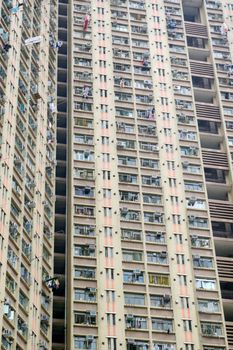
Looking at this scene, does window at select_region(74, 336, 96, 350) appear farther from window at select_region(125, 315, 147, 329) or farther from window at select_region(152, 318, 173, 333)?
window at select_region(152, 318, 173, 333)

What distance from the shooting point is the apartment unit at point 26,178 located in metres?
50.9

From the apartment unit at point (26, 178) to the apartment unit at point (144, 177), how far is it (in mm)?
2840

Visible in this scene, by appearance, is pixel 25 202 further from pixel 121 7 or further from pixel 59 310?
pixel 121 7

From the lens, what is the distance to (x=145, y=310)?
59281mm

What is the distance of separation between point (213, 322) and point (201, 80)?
2867 cm

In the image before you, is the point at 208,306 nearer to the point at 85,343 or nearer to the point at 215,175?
the point at 85,343

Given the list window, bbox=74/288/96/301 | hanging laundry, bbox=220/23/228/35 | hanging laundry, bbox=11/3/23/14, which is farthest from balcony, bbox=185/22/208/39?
window, bbox=74/288/96/301

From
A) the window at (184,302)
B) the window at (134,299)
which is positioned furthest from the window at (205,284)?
the window at (134,299)

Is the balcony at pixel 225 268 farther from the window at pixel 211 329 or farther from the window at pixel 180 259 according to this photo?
the window at pixel 211 329

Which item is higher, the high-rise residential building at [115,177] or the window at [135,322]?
the high-rise residential building at [115,177]

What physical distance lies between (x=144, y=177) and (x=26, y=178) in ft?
43.3

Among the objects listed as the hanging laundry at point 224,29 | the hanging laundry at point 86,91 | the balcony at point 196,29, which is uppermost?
the balcony at point 196,29

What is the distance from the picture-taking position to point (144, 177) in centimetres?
6738

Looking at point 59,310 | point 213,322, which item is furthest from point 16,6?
point 213,322
